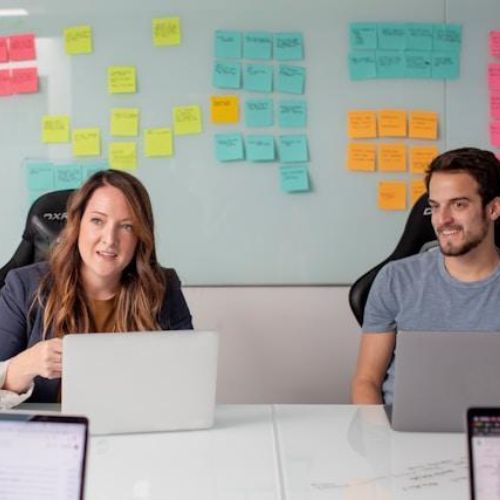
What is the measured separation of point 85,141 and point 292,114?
2.54 ft

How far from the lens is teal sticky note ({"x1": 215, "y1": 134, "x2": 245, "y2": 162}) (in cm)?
283

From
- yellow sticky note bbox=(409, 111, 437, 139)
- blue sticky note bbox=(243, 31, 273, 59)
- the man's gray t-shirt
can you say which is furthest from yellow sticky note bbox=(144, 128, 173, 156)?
the man's gray t-shirt

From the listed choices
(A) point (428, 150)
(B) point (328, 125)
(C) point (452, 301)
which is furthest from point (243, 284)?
(C) point (452, 301)

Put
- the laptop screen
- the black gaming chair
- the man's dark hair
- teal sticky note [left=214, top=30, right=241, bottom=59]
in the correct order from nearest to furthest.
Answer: the laptop screen → the man's dark hair → the black gaming chair → teal sticky note [left=214, top=30, right=241, bottom=59]

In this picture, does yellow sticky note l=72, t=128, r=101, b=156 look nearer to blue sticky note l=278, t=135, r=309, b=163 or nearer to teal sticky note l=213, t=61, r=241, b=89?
teal sticky note l=213, t=61, r=241, b=89

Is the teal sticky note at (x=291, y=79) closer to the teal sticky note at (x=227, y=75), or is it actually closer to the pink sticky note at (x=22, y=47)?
the teal sticky note at (x=227, y=75)

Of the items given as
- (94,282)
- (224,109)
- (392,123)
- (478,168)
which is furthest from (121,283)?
(392,123)

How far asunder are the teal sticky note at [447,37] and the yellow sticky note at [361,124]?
0.35 meters

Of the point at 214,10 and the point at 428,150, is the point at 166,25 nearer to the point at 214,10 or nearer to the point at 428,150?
the point at 214,10

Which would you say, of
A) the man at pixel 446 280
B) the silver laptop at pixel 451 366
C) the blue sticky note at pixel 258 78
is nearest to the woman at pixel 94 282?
the man at pixel 446 280

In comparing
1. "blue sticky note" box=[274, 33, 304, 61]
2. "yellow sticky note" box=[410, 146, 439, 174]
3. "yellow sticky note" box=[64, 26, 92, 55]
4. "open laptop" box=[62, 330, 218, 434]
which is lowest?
"open laptop" box=[62, 330, 218, 434]

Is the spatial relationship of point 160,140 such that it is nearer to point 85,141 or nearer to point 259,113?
point 85,141

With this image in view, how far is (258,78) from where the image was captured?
2812 millimetres

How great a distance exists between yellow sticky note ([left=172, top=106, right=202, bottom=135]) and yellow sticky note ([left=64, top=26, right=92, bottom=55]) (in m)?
0.39
